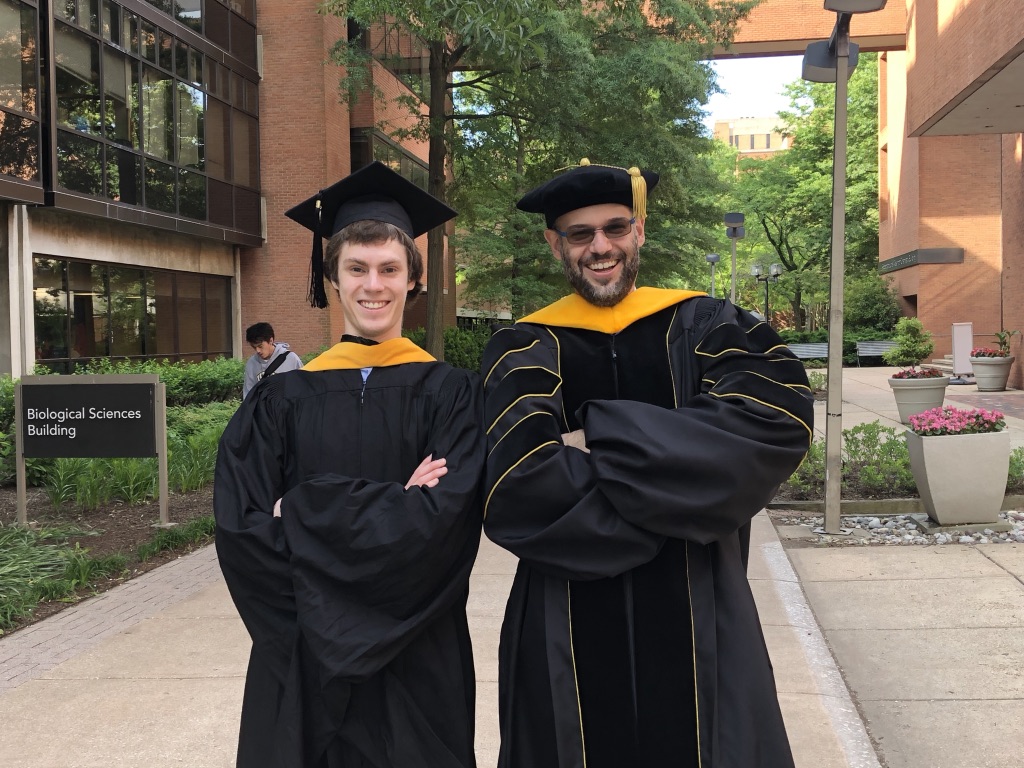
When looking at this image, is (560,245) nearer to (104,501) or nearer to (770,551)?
(770,551)

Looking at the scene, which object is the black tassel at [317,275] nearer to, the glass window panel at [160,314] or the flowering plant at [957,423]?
the flowering plant at [957,423]

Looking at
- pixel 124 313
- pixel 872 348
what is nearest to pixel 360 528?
pixel 124 313

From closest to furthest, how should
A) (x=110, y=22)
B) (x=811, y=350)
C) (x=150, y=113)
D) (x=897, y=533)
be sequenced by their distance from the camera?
(x=897, y=533)
(x=110, y=22)
(x=150, y=113)
(x=811, y=350)

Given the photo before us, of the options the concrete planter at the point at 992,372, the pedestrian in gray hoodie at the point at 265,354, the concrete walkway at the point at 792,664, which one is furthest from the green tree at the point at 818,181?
the concrete walkway at the point at 792,664

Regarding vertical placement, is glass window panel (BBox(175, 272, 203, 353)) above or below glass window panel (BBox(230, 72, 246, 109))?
below

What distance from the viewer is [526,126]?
18.3 m

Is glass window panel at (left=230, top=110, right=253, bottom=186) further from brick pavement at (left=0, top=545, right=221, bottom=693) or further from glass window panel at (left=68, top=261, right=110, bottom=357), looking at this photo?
brick pavement at (left=0, top=545, right=221, bottom=693)

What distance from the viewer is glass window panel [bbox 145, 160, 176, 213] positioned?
16359mm

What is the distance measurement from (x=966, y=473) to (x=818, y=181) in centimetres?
3475

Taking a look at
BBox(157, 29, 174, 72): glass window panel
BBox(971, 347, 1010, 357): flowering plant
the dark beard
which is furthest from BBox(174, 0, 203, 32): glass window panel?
the dark beard

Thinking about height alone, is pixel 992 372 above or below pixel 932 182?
below

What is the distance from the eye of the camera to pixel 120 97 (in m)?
15.6

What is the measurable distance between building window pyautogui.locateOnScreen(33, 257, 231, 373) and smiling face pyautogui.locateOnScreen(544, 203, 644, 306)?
13.7 m

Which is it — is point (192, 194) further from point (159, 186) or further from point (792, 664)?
point (792, 664)
